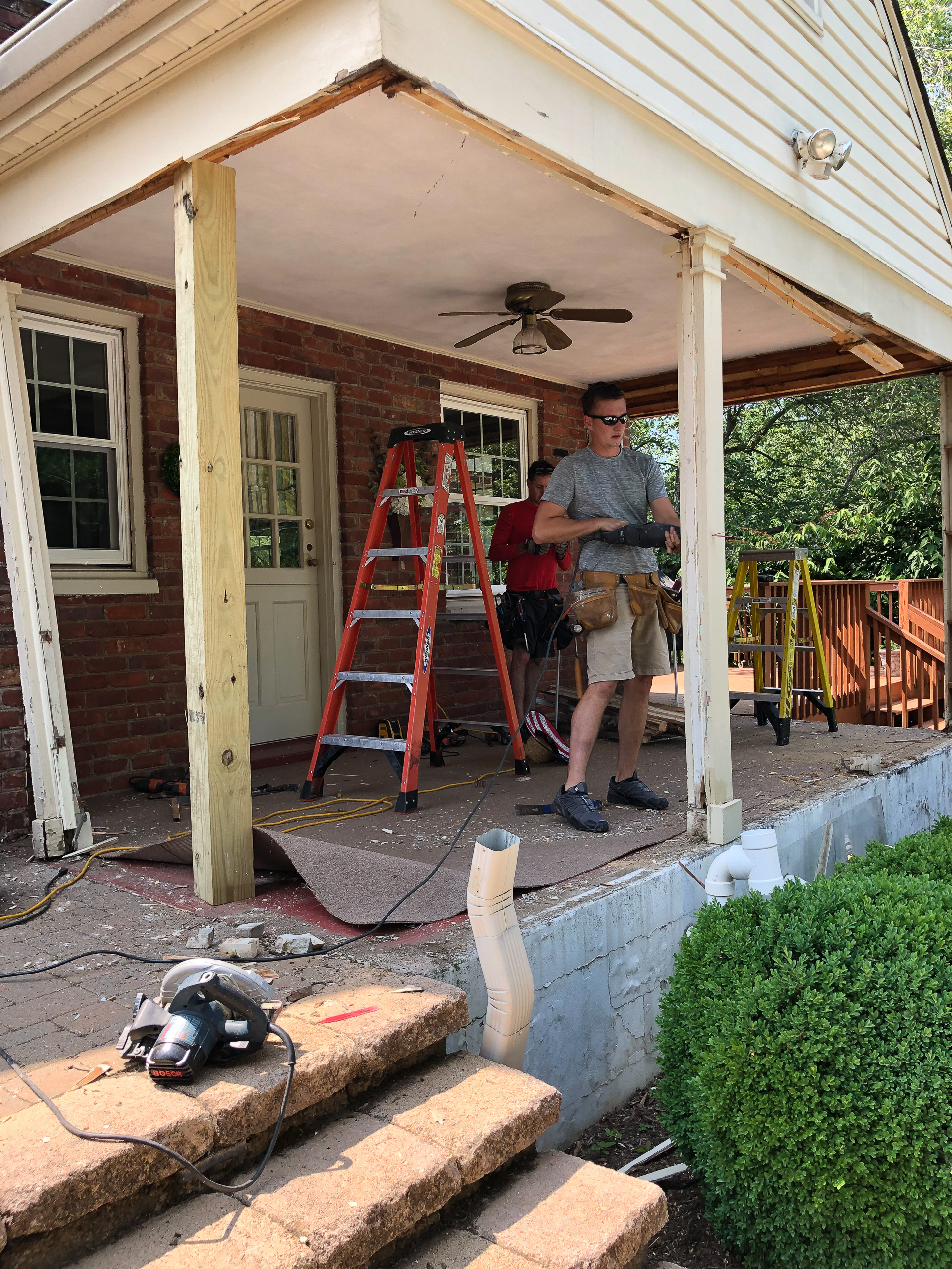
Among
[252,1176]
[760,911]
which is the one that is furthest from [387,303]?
[252,1176]

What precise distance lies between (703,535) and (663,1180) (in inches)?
93.9

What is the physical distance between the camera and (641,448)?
22.5 metres

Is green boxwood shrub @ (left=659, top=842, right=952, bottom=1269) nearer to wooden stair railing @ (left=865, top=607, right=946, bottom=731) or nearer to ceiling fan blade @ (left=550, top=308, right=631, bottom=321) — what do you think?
ceiling fan blade @ (left=550, top=308, right=631, bottom=321)

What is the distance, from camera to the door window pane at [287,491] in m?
6.13

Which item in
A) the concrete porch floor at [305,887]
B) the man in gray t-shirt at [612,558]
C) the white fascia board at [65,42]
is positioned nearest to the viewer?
the concrete porch floor at [305,887]

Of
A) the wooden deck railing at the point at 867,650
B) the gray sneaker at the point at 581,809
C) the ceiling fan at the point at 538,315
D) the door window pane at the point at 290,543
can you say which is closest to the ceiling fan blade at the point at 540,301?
the ceiling fan at the point at 538,315

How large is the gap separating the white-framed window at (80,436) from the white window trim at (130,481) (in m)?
0.02

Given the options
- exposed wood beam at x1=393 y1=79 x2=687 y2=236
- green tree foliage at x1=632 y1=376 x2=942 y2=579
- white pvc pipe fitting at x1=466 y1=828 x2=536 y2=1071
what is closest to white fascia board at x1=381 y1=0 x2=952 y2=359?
exposed wood beam at x1=393 y1=79 x2=687 y2=236

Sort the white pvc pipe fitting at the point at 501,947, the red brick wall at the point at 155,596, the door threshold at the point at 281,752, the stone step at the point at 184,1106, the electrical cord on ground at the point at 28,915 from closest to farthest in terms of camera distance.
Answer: the stone step at the point at 184,1106 < the white pvc pipe fitting at the point at 501,947 < the electrical cord on ground at the point at 28,915 < the red brick wall at the point at 155,596 < the door threshold at the point at 281,752

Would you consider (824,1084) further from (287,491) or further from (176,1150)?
(287,491)

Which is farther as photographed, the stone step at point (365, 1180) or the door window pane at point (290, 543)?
the door window pane at point (290, 543)

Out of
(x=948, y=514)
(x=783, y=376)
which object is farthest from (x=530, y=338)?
(x=948, y=514)

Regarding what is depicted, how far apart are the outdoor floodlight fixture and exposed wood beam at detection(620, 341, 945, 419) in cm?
190

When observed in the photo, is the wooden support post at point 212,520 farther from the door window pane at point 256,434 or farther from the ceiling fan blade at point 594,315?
the door window pane at point 256,434
